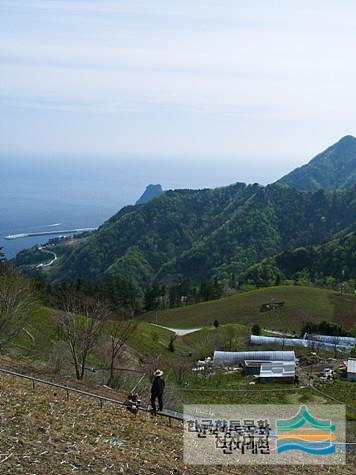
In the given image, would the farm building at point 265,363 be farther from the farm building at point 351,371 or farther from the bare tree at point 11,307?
the bare tree at point 11,307

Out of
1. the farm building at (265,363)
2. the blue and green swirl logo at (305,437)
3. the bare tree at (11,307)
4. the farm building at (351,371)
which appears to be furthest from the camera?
the farm building at (351,371)

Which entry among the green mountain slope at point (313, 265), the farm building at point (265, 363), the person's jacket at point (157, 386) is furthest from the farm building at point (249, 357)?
the green mountain slope at point (313, 265)

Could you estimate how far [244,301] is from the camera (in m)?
61.0

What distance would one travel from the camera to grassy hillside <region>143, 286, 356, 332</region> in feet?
173

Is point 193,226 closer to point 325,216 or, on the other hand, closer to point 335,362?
point 325,216

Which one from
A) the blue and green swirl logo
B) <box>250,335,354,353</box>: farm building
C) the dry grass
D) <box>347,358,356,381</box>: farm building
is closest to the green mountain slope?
<box>250,335,354,353</box>: farm building

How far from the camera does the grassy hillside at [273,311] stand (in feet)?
173

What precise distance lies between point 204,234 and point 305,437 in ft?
438

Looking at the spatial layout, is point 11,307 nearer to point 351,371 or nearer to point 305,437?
point 305,437

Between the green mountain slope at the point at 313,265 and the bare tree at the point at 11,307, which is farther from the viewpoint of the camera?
the green mountain slope at the point at 313,265

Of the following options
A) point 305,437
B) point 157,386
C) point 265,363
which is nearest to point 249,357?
point 265,363

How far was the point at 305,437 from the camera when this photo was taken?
→ 41.6 ft

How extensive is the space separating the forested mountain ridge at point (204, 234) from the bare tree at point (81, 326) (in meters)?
86.9

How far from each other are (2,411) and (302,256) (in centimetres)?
9034
